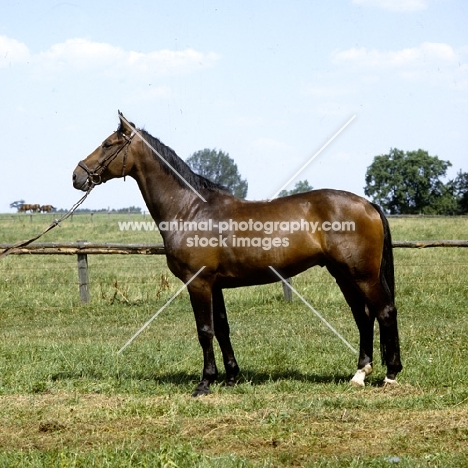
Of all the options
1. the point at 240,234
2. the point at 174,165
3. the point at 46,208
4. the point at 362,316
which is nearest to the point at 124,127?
the point at 174,165

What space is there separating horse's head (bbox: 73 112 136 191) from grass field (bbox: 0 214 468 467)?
81.5 inches

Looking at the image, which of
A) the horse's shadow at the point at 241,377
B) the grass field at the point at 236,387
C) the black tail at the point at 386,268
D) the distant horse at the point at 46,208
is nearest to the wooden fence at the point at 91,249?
the grass field at the point at 236,387

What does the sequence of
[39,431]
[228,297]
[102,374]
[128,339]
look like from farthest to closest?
[228,297]
[128,339]
[102,374]
[39,431]

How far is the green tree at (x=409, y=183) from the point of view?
234ft

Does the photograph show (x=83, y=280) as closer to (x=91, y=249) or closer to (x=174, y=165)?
(x=91, y=249)

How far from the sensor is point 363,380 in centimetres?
655

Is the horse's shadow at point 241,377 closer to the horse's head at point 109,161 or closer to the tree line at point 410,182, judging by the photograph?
the horse's head at point 109,161

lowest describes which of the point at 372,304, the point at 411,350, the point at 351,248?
the point at 411,350

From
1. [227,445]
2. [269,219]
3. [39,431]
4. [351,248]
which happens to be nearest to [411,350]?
[351,248]

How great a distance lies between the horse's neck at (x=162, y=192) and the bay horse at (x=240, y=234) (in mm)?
10

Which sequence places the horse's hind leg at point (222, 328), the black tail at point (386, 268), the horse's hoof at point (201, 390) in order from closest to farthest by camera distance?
1. the horse's hoof at point (201, 390)
2. the black tail at point (386, 268)
3. the horse's hind leg at point (222, 328)

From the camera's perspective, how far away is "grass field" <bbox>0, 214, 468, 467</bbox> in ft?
14.3

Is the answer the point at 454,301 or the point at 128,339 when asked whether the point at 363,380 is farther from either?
the point at 454,301

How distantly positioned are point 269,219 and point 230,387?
171 cm
